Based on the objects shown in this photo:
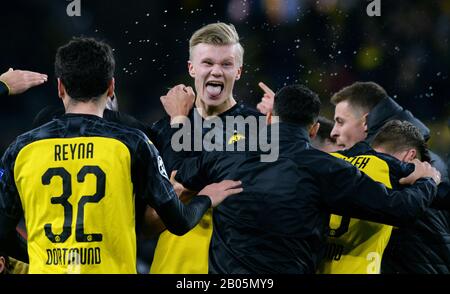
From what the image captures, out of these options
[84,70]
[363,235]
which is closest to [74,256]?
[84,70]

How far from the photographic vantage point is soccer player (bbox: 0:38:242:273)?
2.91 m

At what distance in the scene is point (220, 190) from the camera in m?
3.42

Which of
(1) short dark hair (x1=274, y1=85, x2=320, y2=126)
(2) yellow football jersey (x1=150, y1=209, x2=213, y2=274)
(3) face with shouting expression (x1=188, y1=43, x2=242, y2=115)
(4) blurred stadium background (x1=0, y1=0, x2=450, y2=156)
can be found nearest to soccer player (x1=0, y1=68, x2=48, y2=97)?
(3) face with shouting expression (x1=188, y1=43, x2=242, y2=115)

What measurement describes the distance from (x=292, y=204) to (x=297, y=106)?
1.53ft

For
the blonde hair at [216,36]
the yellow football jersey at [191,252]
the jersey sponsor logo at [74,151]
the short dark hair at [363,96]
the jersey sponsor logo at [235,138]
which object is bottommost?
the yellow football jersey at [191,252]

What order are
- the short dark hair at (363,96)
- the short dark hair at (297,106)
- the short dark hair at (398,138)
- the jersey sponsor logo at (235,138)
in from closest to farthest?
1. the short dark hair at (297,106)
2. the jersey sponsor logo at (235,138)
3. the short dark hair at (398,138)
4. the short dark hair at (363,96)

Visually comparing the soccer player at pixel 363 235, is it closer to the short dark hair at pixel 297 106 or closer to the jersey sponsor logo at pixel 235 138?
the short dark hair at pixel 297 106

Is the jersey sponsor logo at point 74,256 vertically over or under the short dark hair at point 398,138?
under

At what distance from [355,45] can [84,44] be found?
634 centimetres

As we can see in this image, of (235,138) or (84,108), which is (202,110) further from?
(84,108)

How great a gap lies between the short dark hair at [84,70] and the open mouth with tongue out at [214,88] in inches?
46.4

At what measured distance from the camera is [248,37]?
8.61 meters

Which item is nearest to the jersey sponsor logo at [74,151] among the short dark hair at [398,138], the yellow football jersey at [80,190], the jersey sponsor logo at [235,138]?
the yellow football jersey at [80,190]

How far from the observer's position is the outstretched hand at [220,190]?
3381 millimetres
